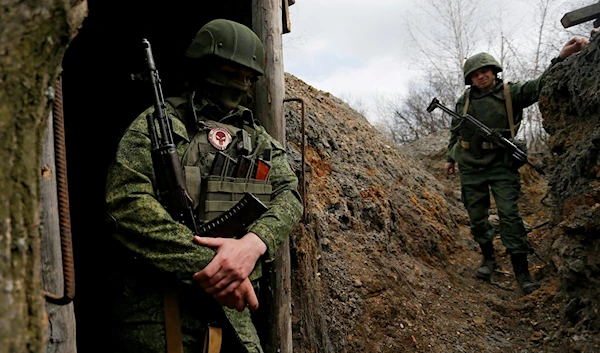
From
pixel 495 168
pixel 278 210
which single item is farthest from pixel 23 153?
pixel 495 168

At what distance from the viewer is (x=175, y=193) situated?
184 cm

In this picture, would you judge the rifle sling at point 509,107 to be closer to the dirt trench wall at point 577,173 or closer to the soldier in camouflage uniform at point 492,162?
the soldier in camouflage uniform at point 492,162

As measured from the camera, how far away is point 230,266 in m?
A: 1.73

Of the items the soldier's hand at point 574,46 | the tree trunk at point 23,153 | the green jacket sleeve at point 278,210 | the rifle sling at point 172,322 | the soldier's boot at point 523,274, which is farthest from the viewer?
the soldier's boot at point 523,274

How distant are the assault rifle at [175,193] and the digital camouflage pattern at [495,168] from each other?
12.3 ft

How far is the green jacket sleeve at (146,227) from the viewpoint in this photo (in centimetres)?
173

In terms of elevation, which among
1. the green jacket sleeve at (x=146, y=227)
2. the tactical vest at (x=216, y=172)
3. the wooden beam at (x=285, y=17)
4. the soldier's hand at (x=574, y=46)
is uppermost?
the wooden beam at (x=285, y=17)

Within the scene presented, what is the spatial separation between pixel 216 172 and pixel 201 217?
0.20 meters

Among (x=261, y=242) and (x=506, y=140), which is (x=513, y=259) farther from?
(x=261, y=242)

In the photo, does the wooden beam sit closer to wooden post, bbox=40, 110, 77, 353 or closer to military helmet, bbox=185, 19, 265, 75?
military helmet, bbox=185, 19, 265, 75

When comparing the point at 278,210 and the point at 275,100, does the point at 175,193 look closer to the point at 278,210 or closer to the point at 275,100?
the point at 278,210

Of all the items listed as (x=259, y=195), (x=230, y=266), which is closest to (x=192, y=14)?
(x=259, y=195)

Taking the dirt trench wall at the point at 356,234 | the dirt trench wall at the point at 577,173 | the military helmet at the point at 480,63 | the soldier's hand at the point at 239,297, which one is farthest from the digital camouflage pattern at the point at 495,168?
the soldier's hand at the point at 239,297

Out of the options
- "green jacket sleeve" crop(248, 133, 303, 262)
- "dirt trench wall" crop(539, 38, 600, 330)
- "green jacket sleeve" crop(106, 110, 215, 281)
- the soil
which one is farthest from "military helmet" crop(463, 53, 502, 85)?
"green jacket sleeve" crop(106, 110, 215, 281)
